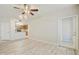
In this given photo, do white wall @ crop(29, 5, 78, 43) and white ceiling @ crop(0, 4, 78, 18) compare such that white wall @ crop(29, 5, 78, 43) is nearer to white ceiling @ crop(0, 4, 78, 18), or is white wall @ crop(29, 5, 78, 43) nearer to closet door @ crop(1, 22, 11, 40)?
white ceiling @ crop(0, 4, 78, 18)

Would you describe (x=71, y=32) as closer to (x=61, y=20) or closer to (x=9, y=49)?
(x=61, y=20)

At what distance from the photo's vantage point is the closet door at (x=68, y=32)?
2552 millimetres

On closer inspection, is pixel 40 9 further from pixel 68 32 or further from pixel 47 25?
pixel 68 32

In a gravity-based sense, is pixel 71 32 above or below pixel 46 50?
above

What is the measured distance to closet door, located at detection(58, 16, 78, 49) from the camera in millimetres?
2552

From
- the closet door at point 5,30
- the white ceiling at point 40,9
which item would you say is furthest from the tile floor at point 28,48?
the white ceiling at point 40,9

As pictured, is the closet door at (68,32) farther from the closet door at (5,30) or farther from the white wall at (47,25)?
the closet door at (5,30)

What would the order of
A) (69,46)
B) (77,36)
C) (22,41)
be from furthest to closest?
(22,41) → (69,46) → (77,36)

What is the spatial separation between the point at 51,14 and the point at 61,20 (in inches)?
9.9

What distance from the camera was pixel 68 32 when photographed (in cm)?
264

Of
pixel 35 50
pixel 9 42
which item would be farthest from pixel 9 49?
pixel 35 50

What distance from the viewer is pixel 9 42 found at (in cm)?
277

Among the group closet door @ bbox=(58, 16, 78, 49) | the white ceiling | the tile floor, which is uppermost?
the white ceiling

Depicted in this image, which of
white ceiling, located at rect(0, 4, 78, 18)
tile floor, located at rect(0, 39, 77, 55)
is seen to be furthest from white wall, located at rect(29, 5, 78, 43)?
tile floor, located at rect(0, 39, 77, 55)
